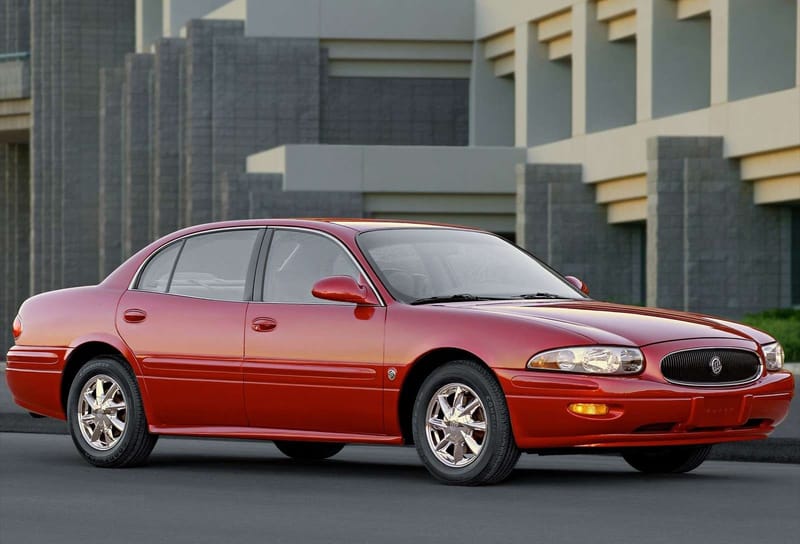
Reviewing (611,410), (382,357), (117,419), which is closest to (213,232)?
(117,419)

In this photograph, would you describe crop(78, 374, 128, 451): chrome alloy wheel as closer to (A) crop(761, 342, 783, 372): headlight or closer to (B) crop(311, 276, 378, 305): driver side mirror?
(B) crop(311, 276, 378, 305): driver side mirror

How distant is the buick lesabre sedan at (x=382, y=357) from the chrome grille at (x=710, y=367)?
1 centimetres

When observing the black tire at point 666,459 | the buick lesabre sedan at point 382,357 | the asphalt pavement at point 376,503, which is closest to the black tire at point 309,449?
the buick lesabre sedan at point 382,357

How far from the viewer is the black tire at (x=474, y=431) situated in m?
10.3

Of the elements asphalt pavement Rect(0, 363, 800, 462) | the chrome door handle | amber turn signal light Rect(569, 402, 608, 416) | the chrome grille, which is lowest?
asphalt pavement Rect(0, 363, 800, 462)

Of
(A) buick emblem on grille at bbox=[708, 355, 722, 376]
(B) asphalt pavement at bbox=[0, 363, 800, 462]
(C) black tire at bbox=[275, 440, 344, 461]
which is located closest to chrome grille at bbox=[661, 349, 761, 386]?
(A) buick emblem on grille at bbox=[708, 355, 722, 376]

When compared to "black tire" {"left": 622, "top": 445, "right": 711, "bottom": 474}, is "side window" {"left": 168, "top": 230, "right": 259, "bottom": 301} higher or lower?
higher

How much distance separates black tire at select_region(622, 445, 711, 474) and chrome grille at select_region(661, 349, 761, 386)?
93 centimetres

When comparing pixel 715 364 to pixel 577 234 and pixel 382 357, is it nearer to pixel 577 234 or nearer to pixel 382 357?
pixel 382 357

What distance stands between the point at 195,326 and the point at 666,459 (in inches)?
119

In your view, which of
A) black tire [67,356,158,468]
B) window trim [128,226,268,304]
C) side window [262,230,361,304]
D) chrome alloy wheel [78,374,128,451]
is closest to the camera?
side window [262,230,361,304]

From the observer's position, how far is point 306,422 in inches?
441

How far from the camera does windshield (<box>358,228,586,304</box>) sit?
438 inches

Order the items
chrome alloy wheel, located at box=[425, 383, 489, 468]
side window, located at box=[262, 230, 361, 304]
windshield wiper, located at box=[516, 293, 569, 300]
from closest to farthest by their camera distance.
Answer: chrome alloy wheel, located at box=[425, 383, 489, 468] → windshield wiper, located at box=[516, 293, 569, 300] → side window, located at box=[262, 230, 361, 304]
